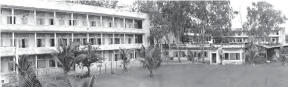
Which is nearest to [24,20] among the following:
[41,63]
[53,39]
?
[53,39]

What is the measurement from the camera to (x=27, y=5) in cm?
2202

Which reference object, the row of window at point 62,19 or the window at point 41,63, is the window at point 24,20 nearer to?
the row of window at point 62,19

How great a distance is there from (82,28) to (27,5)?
6552 mm

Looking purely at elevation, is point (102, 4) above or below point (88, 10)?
above

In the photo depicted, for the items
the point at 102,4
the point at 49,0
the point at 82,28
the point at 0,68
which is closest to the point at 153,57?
the point at 82,28

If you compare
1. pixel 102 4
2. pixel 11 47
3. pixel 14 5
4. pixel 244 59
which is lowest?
pixel 244 59

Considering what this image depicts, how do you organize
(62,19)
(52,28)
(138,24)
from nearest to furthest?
(52,28), (62,19), (138,24)

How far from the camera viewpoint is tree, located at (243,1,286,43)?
156 ft

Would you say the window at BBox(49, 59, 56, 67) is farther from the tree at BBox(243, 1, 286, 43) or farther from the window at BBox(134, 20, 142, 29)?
the tree at BBox(243, 1, 286, 43)

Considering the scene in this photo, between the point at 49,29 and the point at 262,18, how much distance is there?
41.3 metres

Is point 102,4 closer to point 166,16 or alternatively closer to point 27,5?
point 166,16

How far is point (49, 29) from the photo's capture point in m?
23.8

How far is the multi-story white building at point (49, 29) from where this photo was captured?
21.0 metres

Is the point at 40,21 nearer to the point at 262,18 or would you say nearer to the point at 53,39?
the point at 53,39
